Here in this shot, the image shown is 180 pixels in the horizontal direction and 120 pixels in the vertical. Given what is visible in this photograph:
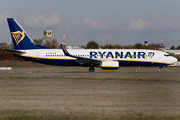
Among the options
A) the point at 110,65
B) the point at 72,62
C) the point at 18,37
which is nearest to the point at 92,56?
the point at 72,62

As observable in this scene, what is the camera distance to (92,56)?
40.5m

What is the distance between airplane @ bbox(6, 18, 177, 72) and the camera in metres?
39.6

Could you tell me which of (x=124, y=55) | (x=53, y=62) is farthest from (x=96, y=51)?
(x=53, y=62)

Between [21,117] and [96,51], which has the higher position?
[96,51]

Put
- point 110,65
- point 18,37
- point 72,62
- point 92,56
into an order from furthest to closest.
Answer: point 18,37
point 72,62
point 92,56
point 110,65

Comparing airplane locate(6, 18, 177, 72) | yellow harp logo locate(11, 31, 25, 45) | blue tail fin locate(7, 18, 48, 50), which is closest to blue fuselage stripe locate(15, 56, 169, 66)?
airplane locate(6, 18, 177, 72)

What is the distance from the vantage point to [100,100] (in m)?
14.3

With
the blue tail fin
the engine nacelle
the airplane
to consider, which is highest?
the blue tail fin

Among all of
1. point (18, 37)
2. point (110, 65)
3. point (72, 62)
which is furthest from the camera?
point (18, 37)

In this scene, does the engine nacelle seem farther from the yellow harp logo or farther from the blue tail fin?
the yellow harp logo

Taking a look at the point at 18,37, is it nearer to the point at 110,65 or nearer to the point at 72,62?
the point at 72,62

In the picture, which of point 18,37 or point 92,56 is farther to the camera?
point 18,37

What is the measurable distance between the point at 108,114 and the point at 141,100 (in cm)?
415

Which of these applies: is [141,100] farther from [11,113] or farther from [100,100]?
[11,113]
